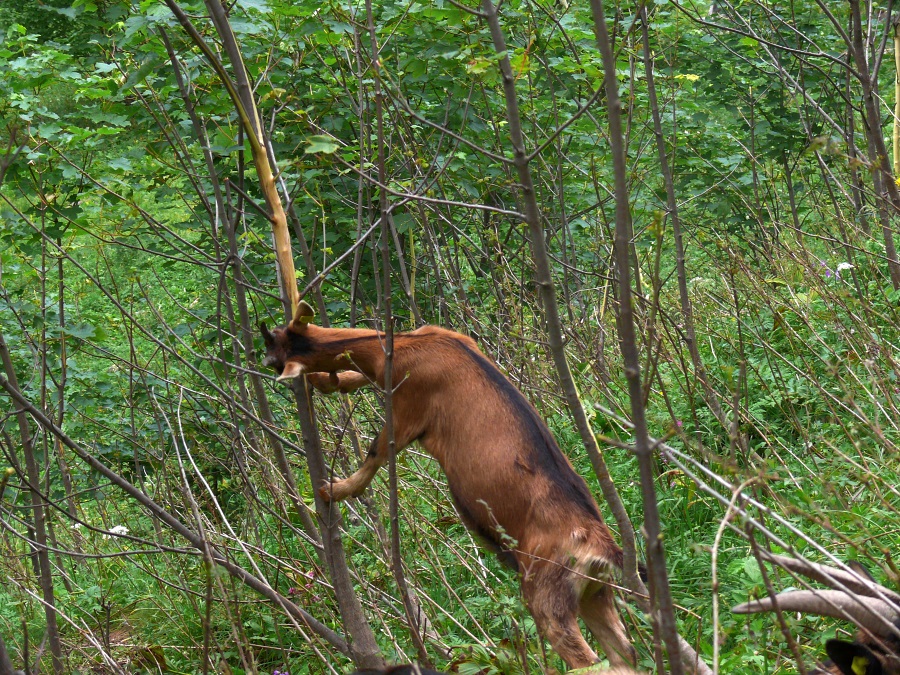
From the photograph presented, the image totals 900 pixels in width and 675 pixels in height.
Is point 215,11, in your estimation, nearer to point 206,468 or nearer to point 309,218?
point 309,218

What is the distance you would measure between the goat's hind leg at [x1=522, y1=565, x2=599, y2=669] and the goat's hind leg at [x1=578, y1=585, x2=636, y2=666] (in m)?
0.20

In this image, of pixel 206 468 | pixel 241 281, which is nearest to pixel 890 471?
pixel 241 281

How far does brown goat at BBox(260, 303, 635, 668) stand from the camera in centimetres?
388

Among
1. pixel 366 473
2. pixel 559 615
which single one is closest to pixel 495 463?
pixel 366 473

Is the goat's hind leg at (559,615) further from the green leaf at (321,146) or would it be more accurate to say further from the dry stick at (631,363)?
the green leaf at (321,146)

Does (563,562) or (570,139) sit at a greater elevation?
(570,139)

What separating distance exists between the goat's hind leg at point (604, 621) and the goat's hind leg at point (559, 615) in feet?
0.66

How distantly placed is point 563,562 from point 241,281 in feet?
5.52

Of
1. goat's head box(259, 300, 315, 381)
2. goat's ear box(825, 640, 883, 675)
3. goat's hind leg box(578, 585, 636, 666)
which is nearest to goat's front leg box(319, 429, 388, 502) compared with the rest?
goat's head box(259, 300, 315, 381)

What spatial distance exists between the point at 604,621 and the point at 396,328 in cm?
424

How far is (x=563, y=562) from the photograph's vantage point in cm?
388

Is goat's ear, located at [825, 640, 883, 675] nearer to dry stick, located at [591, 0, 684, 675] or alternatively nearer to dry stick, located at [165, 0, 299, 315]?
Result: dry stick, located at [591, 0, 684, 675]

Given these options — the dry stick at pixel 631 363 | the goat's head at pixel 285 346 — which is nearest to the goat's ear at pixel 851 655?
the dry stick at pixel 631 363

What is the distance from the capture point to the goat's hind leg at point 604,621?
4.04 meters
